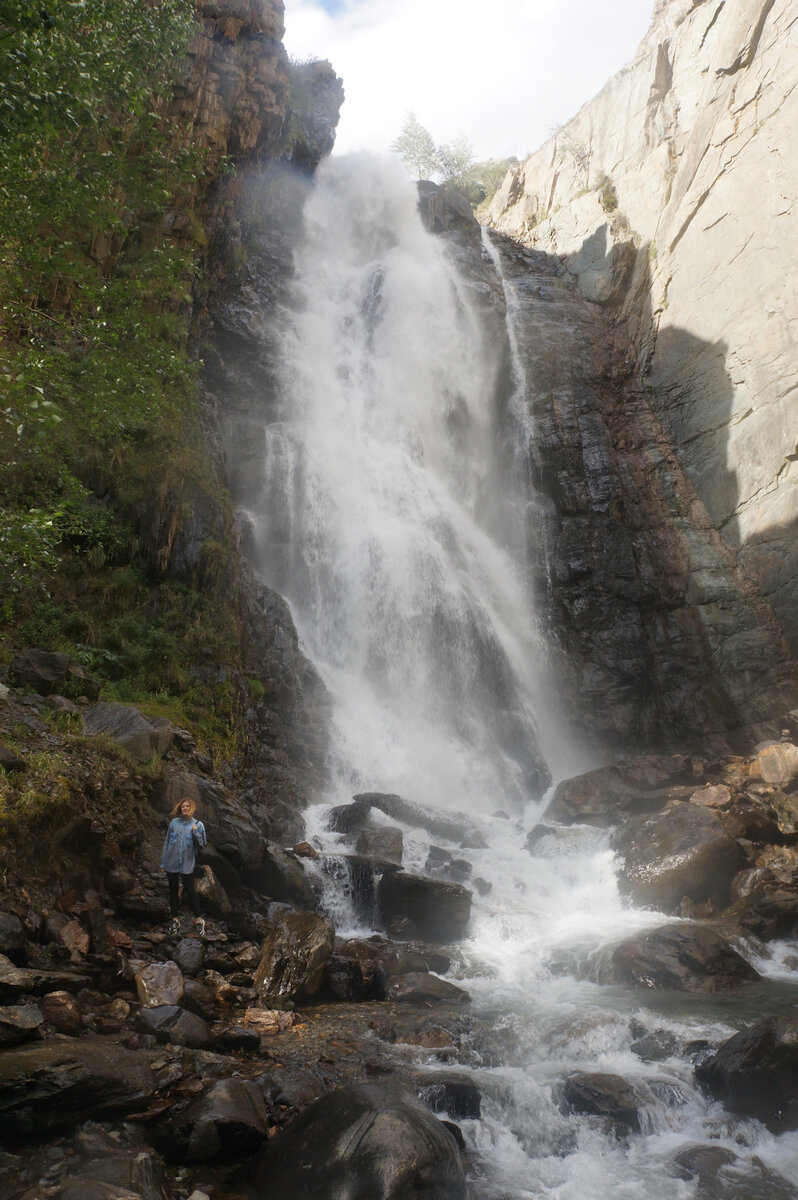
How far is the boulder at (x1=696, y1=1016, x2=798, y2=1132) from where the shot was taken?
638cm

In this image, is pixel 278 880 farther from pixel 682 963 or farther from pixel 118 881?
pixel 682 963

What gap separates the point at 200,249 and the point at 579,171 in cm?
2295

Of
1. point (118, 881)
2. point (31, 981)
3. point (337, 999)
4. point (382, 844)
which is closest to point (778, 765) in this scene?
point (382, 844)

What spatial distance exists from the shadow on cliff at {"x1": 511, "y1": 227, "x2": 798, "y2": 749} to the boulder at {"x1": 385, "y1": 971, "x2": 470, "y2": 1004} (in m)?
14.6

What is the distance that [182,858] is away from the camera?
8305 millimetres

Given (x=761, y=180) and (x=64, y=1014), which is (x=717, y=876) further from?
(x=761, y=180)

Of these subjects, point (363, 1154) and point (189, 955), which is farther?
point (189, 955)

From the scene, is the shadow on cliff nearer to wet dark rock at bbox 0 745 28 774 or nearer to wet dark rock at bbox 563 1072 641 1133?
wet dark rock at bbox 563 1072 641 1133

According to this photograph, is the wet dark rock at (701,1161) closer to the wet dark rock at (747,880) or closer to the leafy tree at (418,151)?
the wet dark rock at (747,880)

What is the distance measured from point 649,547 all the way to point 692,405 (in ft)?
18.5

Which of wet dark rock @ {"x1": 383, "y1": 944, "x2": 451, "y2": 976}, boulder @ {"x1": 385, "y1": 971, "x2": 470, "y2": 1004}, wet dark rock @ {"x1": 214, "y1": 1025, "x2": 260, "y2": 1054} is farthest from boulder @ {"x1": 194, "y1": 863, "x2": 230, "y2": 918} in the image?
wet dark rock @ {"x1": 383, "y1": 944, "x2": 451, "y2": 976}

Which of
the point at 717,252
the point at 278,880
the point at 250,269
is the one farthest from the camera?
the point at 250,269

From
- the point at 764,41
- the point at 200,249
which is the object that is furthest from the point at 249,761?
the point at 764,41

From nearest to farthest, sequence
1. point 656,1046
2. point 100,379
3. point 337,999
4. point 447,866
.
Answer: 1. point 656,1046
2. point 337,999
3. point 100,379
4. point 447,866
